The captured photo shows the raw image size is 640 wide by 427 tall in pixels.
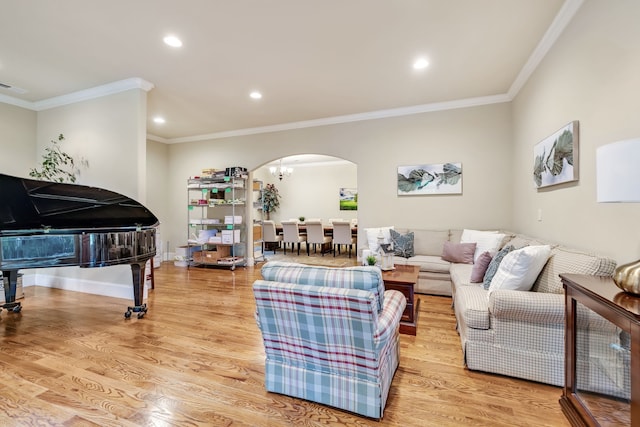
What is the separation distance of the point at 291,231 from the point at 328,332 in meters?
6.05

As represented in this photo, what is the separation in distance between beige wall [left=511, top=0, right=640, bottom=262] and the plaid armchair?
166 centimetres

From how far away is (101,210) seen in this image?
278 cm

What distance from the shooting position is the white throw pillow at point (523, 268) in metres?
2.09

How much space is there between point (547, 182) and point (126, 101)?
5100mm

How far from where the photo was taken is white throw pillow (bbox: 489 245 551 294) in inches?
82.2

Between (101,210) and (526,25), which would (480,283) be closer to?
(526,25)

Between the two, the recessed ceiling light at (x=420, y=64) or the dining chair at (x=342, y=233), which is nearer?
the recessed ceiling light at (x=420, y=64)

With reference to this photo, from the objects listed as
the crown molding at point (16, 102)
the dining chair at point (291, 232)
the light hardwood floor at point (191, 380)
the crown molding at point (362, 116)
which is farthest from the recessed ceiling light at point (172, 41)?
the dining chair at point (291, 232)

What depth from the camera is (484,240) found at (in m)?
3.67

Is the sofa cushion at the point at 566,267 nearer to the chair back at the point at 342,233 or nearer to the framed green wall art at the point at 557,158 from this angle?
the framed green wall art at the point at 557,158

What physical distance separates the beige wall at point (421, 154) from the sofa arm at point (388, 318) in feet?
9.86

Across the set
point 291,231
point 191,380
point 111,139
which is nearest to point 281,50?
point 111,139

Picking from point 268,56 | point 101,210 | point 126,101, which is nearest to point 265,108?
point 268,56

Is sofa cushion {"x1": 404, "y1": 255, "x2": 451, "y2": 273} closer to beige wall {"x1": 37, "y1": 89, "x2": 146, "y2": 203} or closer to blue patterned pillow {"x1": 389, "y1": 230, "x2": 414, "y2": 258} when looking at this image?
blue patterned pillow {"x1": 389, "y1": 230, "x2": 414, "y2": 258}
